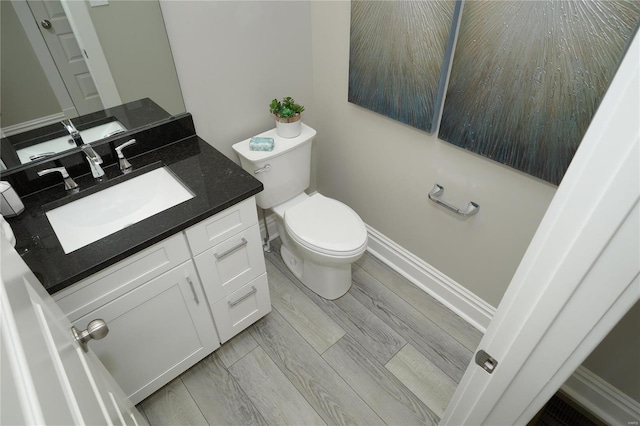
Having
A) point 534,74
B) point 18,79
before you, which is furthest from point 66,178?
point 534,74

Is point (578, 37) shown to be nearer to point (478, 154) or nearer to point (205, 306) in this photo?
point (478, 154)

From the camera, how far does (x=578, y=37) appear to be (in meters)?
1.06

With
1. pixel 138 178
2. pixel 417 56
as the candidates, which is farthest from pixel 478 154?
pixel 138 178

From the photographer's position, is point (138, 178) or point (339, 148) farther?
point (339, 148)

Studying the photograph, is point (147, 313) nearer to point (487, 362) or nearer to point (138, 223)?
point (138, 223)

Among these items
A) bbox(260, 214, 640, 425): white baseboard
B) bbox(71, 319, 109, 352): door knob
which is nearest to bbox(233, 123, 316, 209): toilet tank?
bbox(260, 214, 640, 425): white baseboard

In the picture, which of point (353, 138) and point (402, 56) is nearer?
point (402, 56)

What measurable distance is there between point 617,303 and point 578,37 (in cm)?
90

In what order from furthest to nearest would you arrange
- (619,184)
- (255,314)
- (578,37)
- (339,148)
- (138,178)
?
(339,148)
(255,314)
(138,178)
(578,37)
(619,184)

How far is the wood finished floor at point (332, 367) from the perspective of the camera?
5.07 feet

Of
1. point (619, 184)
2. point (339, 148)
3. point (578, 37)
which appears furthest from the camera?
point (339, 148)

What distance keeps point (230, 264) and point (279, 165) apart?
60 cm

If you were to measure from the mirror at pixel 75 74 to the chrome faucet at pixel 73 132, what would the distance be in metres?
0.02

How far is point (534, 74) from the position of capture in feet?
3.86
